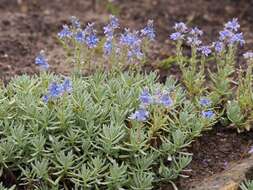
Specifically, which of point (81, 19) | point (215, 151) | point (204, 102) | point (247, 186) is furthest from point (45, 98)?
point (81, 19)

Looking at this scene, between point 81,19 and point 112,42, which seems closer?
point 112,42

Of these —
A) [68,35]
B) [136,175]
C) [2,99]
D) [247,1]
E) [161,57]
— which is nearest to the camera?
[136,175]

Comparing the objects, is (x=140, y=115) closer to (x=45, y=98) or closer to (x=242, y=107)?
(x=45, y=98)

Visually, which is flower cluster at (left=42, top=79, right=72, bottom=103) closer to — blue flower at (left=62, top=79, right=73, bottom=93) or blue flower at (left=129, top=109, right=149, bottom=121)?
blue flower at (left=62, top=79, right=73, bottom=93)

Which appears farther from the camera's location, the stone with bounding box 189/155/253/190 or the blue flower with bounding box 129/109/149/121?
the stone with bounding box 189/155/253/190

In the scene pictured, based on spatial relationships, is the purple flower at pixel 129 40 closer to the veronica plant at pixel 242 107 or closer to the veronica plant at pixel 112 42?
the veronica plant at pixel 112 42

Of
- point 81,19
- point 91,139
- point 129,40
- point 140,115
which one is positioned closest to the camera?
point 140,115

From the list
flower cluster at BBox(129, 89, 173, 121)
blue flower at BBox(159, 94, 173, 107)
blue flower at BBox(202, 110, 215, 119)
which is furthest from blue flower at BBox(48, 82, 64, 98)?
blue flower at BBox(202, 110, 215, 119)

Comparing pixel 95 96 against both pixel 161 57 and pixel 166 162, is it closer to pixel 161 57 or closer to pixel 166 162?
pixel 166 162

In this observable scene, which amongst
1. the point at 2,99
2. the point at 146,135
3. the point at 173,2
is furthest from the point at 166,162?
the point at 173,2
